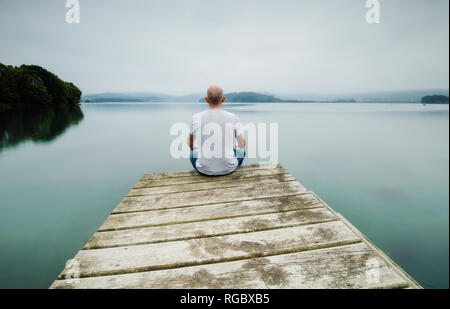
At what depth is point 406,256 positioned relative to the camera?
14.3ft

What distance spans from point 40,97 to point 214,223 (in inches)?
565

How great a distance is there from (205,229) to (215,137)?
1369 millimetres

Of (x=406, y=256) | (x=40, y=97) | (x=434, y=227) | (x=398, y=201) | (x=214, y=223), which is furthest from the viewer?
(x=40, y=97)

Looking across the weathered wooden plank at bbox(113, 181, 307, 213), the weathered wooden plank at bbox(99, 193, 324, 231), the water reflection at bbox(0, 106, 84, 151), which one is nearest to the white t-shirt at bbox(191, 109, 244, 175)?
the weathered wooden plank at bbox(113, 181, 307, 213)

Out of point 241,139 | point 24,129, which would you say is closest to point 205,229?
point 241,139

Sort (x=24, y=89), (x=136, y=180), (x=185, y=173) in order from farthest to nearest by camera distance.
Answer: (x=24, y=89), (x=136, y=180), (x=185, y=173)

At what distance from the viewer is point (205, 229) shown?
1.90m

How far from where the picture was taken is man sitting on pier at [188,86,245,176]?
282 centimetres

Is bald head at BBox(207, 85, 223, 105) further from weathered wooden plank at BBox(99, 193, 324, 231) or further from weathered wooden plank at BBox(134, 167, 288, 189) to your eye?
weathered wooden plank at BBox(99, 193, 324, 231)

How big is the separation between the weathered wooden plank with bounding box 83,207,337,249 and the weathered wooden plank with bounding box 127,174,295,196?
0.81m

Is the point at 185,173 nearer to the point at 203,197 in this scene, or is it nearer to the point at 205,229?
the point at 203,197

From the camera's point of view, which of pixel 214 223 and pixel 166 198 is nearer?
pixel 214 223
